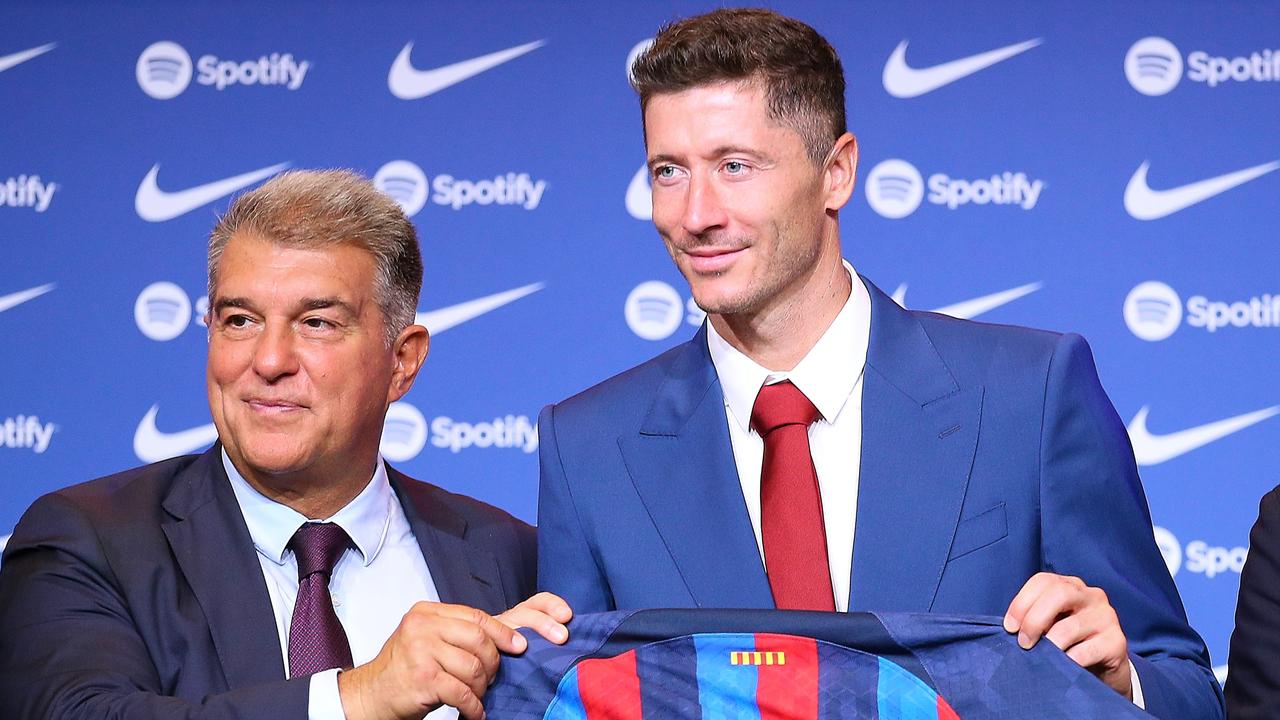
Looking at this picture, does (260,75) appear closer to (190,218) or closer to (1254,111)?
(190,218)

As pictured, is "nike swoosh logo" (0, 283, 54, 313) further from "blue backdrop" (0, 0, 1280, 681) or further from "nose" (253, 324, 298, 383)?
"nose" (253, 324, 298, 383)

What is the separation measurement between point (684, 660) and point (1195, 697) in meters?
0.67

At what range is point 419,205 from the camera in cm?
379

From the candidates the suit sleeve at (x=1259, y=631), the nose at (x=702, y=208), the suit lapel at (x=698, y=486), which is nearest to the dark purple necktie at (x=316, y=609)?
the suit lapel at (x=698, y=486)

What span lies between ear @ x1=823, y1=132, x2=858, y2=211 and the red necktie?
0.30 m

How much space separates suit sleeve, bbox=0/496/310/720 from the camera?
2.02 m

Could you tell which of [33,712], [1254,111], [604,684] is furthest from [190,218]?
[1254,111]

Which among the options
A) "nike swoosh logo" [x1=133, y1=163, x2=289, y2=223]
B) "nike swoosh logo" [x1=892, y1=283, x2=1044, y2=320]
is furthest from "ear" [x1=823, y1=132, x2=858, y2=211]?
"nike swoosh logo" [x1=133, y1=163, x2=289, y2=223]

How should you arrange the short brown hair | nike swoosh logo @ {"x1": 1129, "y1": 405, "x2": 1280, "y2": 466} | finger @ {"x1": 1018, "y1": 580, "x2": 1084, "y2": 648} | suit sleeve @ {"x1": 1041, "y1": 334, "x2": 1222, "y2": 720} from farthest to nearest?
1. nike swoosh logo @ {"x1": 1129, "y1": 405, "x2": 1280, "y2": 466}
2. the short brown hair
3. suit sleeve @ {"x1": 1041, "y1": 334, "x2": 1222, "y2": 720}
4. finger @ {"x1": 1018, "y1": 580, "x2": 1084, "y2": 648}

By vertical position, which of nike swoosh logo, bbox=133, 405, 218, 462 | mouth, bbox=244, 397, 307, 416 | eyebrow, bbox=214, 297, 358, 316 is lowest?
nike swoosh logo, bbox=133, 405, 218, 462

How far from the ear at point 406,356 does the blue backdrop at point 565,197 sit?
120cm

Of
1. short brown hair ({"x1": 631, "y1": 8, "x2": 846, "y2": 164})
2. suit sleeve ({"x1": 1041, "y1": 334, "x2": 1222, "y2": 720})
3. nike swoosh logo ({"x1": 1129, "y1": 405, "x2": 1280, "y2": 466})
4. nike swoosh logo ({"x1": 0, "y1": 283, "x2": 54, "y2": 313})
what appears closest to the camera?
suit sleeve ({"x1": 1041, "y1": 334, "x2": 1222, "y2": 720})

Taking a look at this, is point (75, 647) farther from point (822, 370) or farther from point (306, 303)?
point (822, 370)

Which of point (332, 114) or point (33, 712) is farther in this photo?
point (332, 114)
